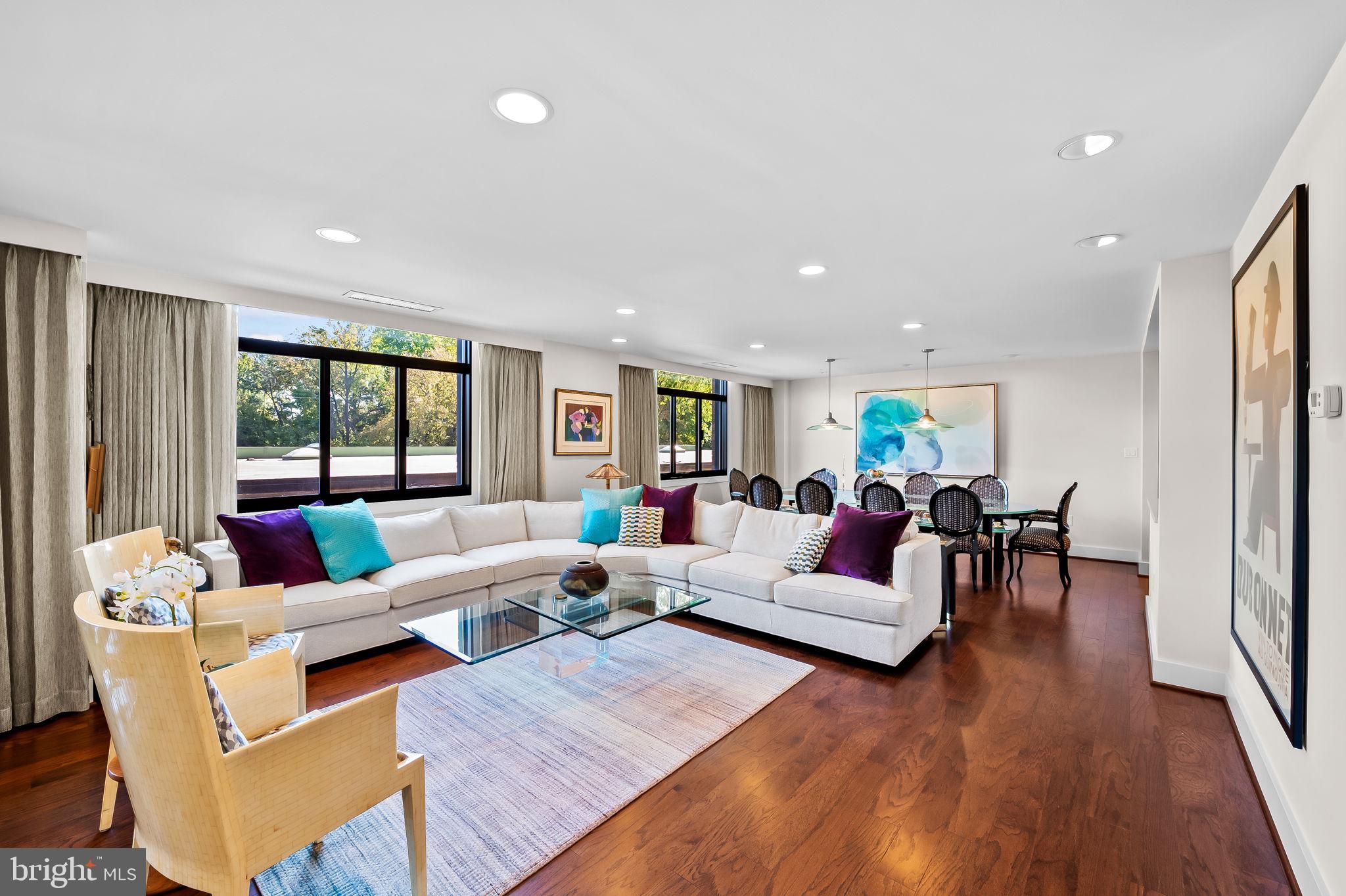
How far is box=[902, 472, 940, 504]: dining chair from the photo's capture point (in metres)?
6.34

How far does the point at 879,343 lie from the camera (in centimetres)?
572

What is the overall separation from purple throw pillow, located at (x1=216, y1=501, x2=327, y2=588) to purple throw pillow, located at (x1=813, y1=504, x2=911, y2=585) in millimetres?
3324

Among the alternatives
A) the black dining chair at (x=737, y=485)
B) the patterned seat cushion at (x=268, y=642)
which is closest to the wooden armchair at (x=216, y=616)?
the patterned seat cushion at (x=268, y=642)

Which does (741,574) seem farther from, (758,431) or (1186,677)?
(758,431)

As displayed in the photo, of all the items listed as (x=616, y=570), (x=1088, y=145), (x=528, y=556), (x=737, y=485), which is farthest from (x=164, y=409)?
(x=737, y=485)

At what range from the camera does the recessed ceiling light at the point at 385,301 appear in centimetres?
388

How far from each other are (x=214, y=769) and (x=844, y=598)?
3012mm

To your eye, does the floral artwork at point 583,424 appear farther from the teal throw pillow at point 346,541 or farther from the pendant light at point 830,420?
the pendant light at point 830,420

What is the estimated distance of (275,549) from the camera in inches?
135

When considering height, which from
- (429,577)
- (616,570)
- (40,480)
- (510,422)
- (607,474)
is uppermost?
(510,422)

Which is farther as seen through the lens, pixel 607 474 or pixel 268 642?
pixel 607 474

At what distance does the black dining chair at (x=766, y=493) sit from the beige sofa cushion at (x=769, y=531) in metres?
1.20

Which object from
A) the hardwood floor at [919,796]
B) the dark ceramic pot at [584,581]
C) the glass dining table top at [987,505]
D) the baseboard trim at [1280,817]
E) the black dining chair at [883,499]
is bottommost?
the hardwood floor at [919,796]

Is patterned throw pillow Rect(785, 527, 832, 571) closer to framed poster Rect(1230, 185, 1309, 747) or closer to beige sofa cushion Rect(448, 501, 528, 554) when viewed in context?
framed poster Rect(1230, 185, 1309, 747)
